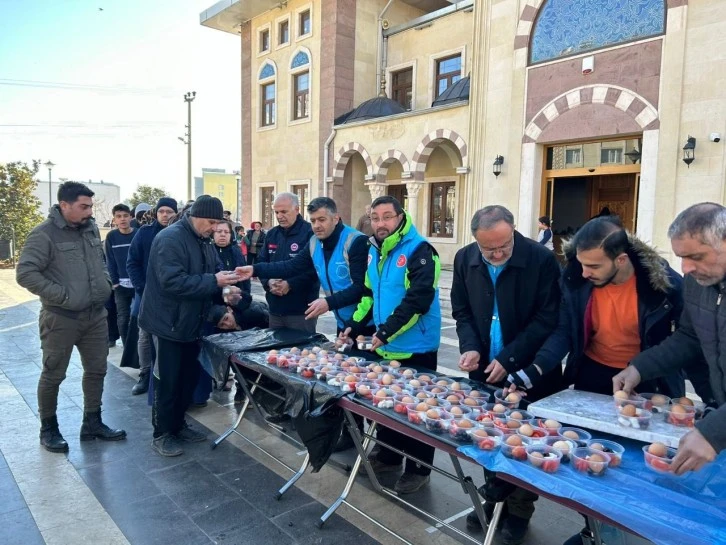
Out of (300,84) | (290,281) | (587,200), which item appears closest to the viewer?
(290,281)

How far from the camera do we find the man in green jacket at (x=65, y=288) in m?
3.42

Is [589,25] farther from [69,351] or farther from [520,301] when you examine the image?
[69,351]

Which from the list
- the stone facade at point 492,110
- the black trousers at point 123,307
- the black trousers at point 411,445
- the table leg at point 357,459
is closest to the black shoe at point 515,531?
the black trousers at point 411,445

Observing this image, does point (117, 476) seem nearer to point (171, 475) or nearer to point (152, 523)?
point (171, 475)

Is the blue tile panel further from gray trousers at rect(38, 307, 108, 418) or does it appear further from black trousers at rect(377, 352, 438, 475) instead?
black trousers at rect(377, 352, 438, 475)

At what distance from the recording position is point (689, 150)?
31.2 feet

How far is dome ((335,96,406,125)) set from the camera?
16.9 m

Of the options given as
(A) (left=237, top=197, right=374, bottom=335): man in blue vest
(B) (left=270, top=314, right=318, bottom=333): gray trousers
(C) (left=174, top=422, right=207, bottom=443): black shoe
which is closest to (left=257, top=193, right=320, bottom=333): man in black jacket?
(B) (left=270, top=314, right=318, bottom=333): gray trousers

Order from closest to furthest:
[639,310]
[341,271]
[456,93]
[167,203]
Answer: [639,310] < [341,271] < [167,203] < [456,93]

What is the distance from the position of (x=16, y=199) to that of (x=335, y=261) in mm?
20691

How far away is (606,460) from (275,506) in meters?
1.94

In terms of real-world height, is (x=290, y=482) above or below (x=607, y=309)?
below

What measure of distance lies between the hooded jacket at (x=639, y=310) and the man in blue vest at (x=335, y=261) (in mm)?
1458

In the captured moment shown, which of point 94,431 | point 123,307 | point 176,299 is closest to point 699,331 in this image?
point 176,299
